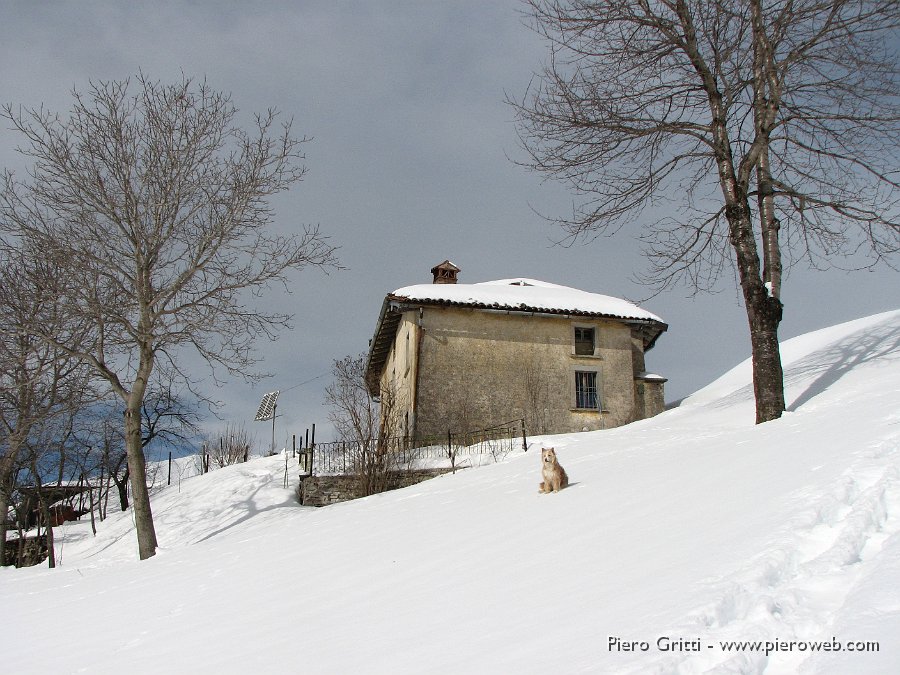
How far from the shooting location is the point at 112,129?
14.3m

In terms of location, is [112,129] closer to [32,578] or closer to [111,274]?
[111,274]

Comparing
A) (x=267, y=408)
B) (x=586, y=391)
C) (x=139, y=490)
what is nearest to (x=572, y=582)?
Answer: (x=139, y=490)

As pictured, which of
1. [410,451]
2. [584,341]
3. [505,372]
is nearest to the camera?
[410,451]

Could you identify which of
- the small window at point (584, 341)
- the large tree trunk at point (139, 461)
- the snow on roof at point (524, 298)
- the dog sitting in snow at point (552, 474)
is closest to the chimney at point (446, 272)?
the snow on roof at point (524, 298)

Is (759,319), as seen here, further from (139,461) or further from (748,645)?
(139,461)

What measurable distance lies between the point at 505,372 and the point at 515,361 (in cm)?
52

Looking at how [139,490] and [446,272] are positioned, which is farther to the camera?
[446,272]

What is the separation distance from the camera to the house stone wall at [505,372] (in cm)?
2103

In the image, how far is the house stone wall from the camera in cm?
2103

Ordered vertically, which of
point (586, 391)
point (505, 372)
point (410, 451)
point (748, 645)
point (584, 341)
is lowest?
point (410, 451)

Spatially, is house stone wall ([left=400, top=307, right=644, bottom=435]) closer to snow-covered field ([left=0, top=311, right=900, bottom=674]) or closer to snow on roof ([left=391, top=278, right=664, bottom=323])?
snow on roof ([left=391, top=278, right=664, bottom=323])

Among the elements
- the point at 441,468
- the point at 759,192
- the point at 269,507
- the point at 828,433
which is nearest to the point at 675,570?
the point at 828,433

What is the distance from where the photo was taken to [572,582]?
4.31m

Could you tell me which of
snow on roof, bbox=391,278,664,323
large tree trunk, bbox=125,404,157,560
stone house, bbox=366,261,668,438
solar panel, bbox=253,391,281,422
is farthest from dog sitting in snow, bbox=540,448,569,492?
solar panel, bbox=253,391,281,422
